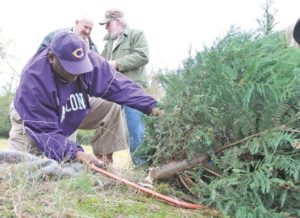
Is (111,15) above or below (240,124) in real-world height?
above

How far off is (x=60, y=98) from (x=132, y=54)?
1996mm

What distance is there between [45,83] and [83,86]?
431 mm

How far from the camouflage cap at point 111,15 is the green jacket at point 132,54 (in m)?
0.18

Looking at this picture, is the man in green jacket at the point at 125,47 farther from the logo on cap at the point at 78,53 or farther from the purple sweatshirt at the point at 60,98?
the logo on cap at the point at 78,53

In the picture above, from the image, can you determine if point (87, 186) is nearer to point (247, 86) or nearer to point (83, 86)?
point (247, 86)

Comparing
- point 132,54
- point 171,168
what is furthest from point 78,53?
point 132,54

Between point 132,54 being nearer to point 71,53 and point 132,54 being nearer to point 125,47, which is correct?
point 125,47

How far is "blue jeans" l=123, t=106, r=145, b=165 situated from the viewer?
3.35 meters

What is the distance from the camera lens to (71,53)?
11.6ft

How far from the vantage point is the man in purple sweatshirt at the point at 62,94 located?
10.9 feet

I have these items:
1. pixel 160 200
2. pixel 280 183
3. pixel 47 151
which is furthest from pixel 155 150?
pixel 280 183

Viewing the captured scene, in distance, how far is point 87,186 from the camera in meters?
2.52

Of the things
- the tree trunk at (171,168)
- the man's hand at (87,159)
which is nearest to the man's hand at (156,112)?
the tree trunk at (171,168)

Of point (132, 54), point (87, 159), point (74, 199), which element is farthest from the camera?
point (132, 54)
